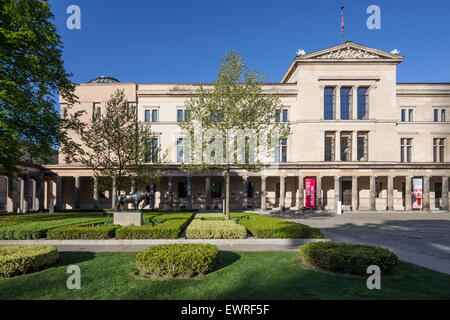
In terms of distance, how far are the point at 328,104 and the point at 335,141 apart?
→ 21.7 feet

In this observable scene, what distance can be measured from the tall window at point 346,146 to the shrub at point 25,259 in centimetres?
4122

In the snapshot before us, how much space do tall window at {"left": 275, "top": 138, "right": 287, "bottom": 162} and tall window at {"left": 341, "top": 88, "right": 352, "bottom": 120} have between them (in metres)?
10.8

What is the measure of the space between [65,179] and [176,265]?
140 feet

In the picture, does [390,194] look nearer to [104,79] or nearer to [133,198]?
[133,198]

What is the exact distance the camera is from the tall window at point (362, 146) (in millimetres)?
39131

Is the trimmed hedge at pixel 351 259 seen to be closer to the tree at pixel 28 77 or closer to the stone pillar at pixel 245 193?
the tree at pixel 28 77

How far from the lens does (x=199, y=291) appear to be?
7.09 meters

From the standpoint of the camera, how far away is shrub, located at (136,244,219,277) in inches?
325

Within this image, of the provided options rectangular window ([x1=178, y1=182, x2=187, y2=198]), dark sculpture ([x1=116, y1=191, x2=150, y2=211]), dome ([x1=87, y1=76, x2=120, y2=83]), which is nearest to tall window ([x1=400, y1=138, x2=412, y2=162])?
rectangular window ([x1=178, y1=182, x2=187, y2=198])

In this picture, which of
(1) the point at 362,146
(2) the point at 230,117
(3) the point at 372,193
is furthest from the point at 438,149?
(2) the point at 230,117

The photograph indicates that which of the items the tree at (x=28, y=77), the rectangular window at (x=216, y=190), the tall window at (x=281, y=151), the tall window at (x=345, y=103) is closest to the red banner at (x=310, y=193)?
the tall window at (x=281, y=151)

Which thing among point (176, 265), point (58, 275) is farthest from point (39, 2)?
point (176, 265)

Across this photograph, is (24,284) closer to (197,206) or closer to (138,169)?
(138,169)

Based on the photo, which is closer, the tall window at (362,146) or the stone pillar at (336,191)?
the stone pillar at (336,191)
